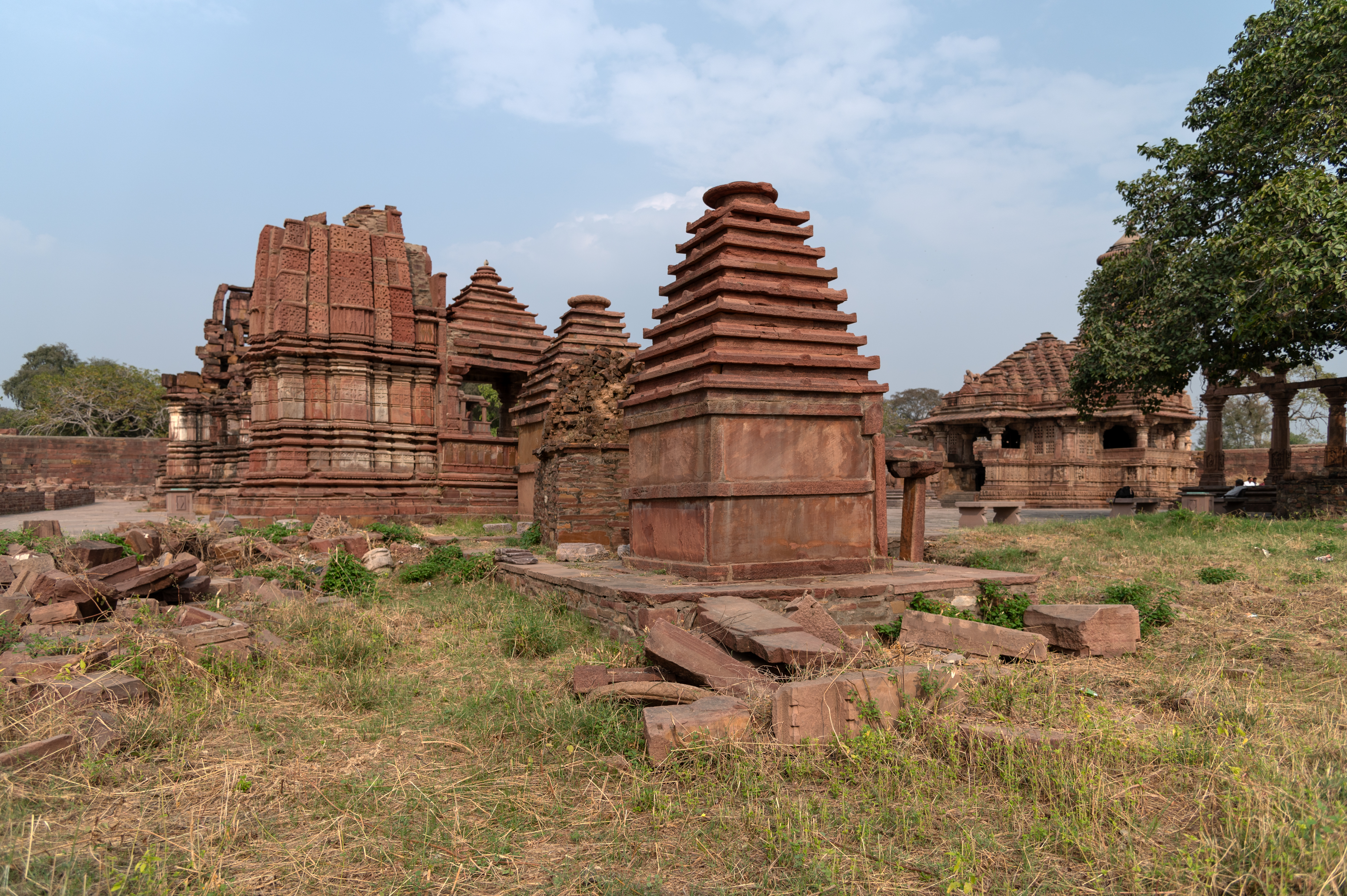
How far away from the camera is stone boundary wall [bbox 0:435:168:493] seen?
3011 cm

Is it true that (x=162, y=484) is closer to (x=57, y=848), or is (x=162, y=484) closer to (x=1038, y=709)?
(x=57, y=848)

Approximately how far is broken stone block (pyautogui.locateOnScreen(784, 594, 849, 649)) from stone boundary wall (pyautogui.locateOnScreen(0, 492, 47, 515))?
2191 cm

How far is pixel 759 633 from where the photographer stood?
4578 millimetres

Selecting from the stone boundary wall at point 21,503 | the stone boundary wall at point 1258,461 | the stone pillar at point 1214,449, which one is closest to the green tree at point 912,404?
the stone boundary wall at point 1258,461

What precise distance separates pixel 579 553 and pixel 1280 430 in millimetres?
17336

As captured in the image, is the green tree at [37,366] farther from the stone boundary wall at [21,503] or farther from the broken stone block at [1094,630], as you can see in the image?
the broken stone block at [1094,630]

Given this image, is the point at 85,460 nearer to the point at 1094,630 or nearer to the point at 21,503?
the point at 21,503

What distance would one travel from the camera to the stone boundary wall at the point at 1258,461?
28.4 m

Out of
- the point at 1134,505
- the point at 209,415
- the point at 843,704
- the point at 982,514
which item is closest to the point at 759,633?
the point at 843,704

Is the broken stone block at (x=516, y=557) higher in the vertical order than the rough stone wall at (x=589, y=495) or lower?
lower

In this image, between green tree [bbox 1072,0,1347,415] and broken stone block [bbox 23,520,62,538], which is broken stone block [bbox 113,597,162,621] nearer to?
broken stone block [bbox 23,520,62,538]

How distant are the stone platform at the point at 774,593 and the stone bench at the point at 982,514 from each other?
771 centimetres

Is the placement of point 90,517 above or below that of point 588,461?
below

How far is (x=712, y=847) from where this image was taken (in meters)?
2.74
